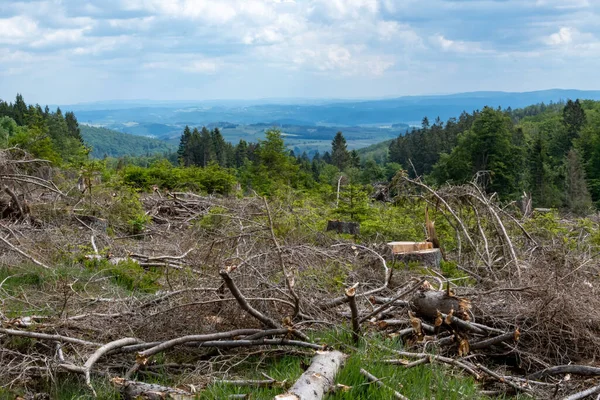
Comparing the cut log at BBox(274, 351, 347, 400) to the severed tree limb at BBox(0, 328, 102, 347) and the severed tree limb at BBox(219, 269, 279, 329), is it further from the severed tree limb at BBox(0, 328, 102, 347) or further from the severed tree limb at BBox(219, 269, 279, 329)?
the severed tree limb at BBox(0, 328, 102, 347)

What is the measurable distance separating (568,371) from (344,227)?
231 inches

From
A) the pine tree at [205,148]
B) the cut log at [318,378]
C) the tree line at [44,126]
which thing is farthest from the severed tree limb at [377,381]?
the pine tree at [205,148]

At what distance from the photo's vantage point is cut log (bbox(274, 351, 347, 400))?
3.31 meters

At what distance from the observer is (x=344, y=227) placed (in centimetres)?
1020

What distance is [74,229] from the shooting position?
32.4 feet

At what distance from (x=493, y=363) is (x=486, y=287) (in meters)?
2.00

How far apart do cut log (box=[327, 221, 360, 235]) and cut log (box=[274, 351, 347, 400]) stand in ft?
20.4

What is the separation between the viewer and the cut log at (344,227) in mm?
10188

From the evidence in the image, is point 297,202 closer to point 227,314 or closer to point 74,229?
point 74,229

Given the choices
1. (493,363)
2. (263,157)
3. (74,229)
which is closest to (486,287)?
(493,363)

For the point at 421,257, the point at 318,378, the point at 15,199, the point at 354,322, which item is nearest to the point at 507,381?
the point at 354,322

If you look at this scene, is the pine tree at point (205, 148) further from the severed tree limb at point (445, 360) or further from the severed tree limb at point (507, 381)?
the severed tree limb at point (507, 381)

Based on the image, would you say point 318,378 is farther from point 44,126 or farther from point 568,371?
point 44,126

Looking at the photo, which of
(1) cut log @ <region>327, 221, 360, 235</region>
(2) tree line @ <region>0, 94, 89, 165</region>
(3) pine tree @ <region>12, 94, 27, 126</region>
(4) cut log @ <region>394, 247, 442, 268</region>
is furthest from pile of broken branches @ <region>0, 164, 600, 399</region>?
(3) pine tree @ <region>12, 94, 27, 126</region>
